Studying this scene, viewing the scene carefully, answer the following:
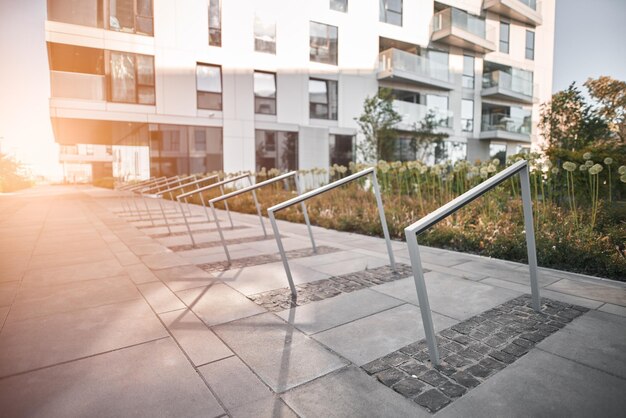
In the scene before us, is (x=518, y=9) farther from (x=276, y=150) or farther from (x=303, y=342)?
(x=303, y=342)

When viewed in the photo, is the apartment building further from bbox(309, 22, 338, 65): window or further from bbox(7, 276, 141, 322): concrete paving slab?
bbox(7, 276, 141, 322): concrete paving slab

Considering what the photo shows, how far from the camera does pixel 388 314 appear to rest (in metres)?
2.63

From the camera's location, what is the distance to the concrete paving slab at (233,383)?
165cm

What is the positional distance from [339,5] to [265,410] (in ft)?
63.5

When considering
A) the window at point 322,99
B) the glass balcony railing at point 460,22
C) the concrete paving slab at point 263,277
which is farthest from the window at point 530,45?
the concrete paving slab at point 263,277

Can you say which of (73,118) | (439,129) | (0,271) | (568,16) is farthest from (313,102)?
(0,271)

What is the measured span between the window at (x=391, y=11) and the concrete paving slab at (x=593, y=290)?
18702mm

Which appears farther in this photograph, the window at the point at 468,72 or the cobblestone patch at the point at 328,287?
the window at the point at 468,72

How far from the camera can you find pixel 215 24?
1530 centimetres

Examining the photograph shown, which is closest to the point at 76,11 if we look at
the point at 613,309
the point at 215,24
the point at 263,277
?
the point at 215,24

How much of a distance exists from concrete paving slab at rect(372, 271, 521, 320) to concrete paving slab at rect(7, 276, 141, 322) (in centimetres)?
224

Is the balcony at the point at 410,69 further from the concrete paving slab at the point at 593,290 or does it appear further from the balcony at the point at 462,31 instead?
the concrete paving slab at the point at 593,290

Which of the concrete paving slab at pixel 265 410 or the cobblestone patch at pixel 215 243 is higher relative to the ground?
the concrete paving slab at pixel 265 410

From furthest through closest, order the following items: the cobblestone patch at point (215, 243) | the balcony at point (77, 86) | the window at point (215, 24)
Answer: the window at point (215, 24)
the balcony at point (77, 86)
the cobblestone patch at point (215, 243)
